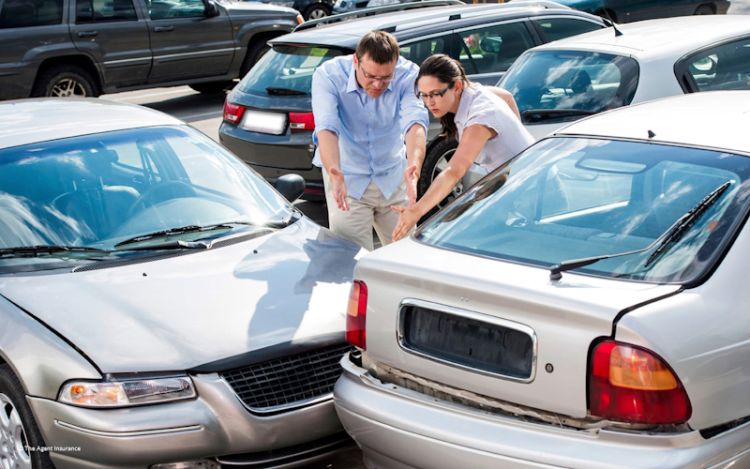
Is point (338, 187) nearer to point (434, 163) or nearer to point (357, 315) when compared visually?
point (357, 315)

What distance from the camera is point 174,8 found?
613 inches

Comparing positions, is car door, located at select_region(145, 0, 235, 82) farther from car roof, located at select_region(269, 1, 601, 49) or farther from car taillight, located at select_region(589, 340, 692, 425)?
car taillight, located at select_region(589, 340, 692, 425)

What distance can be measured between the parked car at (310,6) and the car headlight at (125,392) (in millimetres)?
20875

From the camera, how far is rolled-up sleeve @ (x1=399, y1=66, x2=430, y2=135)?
5.92 metres

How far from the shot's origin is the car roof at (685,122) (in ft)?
13.7

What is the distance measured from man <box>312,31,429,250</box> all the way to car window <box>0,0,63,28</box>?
9549 mm

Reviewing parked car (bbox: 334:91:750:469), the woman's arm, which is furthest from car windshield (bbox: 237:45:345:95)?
parked car (bbox: 334:91:750:469)

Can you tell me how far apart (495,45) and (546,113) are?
2.39 metres

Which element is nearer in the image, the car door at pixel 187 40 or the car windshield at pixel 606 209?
the car windshield at pixel 606 209

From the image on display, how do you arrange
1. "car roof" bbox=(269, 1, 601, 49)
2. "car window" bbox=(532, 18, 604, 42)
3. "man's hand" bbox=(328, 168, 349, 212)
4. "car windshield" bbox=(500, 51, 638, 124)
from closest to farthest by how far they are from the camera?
"man's hand" bbox=(328, 168, 349, 212), "car windshield" bbox=(500, 51, 638, 124), "car roof" bbox=(269, 1, 601, 49), "car window" bbox=(532, 18, 604, 42)

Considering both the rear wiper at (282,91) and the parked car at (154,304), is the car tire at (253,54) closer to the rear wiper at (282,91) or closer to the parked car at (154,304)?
the rear wiper at (282,91)

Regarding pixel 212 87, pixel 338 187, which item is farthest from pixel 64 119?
pixel 212 87

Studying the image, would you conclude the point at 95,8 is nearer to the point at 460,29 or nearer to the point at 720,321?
the point at 460,29

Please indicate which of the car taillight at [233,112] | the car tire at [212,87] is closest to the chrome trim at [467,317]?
the car taillight at [233,112]
